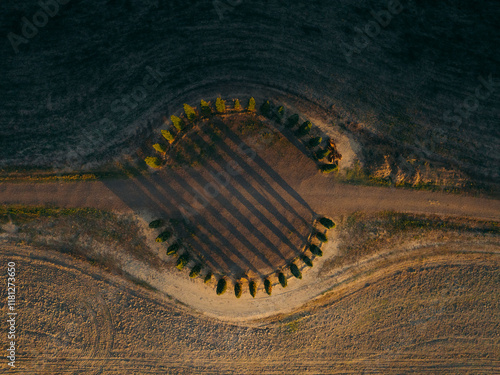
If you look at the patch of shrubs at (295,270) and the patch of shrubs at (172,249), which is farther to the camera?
the patch of shrubs at (295,270)

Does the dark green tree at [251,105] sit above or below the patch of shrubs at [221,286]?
above

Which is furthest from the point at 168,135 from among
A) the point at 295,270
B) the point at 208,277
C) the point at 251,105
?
the point at 295,270

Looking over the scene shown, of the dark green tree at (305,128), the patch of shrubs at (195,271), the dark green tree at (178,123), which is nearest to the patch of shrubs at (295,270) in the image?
the patch of shrubs at (195,271)

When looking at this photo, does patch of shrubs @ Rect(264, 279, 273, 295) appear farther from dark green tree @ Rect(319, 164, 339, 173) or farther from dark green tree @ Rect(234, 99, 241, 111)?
dark green tree @ Rect(234, 99, 241, 111)

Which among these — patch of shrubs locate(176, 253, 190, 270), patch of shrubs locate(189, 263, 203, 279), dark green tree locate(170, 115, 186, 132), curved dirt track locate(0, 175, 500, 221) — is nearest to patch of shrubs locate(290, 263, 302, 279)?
curved dirt track locate(0, 175, 500, 221)

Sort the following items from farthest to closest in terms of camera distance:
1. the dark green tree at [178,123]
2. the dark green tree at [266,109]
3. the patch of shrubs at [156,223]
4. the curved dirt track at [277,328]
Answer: the curved dirt track at [277,328]
the patch of shrubs at [156,223]
the dark green tree at [266,109]
the dark green tree at [178,123]

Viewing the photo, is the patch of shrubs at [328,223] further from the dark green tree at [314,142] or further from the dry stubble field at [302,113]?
the dark green tree at [314,142]

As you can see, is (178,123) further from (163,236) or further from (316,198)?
(316,198)

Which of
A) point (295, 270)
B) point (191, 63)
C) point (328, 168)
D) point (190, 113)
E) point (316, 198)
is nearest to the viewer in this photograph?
point (190, 113)
